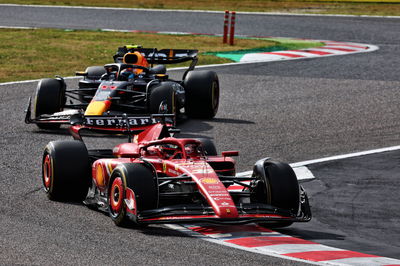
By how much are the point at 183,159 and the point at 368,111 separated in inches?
359

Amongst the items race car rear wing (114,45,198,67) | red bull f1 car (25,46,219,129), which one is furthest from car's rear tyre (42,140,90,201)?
race car rear wing (114,45,198,67)

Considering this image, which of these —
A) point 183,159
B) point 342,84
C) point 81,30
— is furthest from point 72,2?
point 183,159

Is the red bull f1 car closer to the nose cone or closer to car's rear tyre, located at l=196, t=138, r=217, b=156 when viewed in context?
the nose cone

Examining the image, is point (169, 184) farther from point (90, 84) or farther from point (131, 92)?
point (90, 84)

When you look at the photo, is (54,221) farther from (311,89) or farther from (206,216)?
(311,89)

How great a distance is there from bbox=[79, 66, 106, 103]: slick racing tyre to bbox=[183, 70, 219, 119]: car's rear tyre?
1677mm

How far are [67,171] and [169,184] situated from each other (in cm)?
128

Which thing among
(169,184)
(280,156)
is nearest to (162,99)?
(280,156)

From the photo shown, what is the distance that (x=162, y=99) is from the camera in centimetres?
1509

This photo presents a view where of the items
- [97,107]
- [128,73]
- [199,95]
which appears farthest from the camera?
[199,95]

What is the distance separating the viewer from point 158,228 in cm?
887

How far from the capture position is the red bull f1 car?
15102 millimetres

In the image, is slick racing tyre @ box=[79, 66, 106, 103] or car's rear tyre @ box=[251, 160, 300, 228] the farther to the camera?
slick racing tyre @ box=[79, 66, 106, 103]

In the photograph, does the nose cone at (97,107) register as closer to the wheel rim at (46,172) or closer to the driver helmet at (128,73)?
the driver helmet at (128,73)
